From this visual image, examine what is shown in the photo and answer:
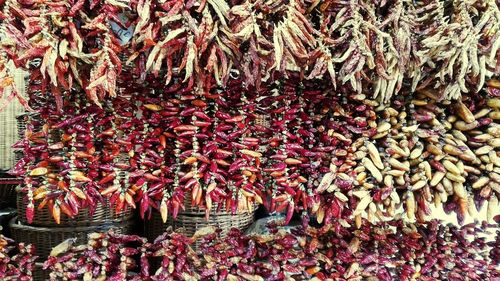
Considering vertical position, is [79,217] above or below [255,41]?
below

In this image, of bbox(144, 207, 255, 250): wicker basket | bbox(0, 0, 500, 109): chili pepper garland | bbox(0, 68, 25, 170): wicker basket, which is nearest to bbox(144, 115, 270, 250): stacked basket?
bbox(144, 207, 255, 250): wicker basket

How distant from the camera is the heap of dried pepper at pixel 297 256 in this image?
1489 millimetres

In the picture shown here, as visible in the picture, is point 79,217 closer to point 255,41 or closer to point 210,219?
point 210,219

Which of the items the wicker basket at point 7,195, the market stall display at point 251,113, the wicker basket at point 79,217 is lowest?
the wicker basket at point 79,217

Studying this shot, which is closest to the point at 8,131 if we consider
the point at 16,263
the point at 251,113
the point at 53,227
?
the point at 53,227

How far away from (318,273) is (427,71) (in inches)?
32.5

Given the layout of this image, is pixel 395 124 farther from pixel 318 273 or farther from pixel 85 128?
pixel 85 128

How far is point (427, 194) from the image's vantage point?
134 cm

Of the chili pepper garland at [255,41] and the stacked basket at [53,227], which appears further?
the stacked basket at [53,227]

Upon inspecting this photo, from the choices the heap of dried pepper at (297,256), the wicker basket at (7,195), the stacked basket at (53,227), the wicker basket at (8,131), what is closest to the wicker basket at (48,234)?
the stacked basket at (53,227)

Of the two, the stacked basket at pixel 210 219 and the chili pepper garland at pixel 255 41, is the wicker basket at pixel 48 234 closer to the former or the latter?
the stacked basket at pixel 210 219

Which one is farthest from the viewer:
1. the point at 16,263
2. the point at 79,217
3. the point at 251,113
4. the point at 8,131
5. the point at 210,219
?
the point at 8,131

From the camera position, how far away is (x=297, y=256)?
5.11 feet

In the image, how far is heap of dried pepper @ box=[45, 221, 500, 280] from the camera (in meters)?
1.49
